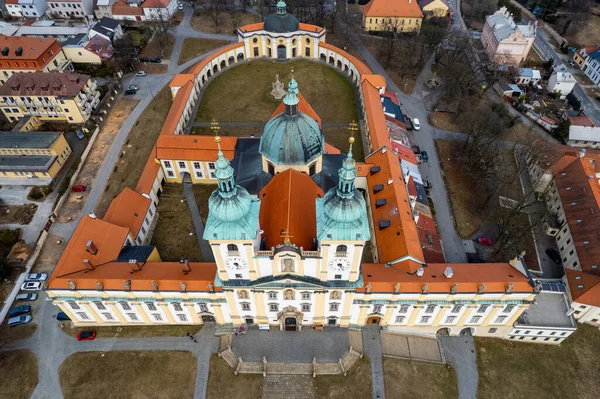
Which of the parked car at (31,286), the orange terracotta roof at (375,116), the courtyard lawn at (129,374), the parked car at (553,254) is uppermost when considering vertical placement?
the orange terracotta roof at (375,116)

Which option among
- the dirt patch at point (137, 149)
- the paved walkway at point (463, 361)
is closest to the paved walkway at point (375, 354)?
the paved walkway at point (463, 361)

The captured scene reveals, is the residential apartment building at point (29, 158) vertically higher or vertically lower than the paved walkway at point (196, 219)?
higher

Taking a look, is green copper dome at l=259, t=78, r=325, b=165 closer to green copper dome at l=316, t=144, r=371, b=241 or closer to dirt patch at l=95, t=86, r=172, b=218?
green copper dome at l=316, t=144, r=371, b=241

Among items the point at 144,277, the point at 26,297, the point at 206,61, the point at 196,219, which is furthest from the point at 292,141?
the point at 206,61

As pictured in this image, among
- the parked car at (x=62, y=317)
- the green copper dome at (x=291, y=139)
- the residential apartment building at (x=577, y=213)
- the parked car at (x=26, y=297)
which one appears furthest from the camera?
the parked car at (x=26, y=297)

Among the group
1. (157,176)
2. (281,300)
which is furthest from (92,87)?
(281,300)

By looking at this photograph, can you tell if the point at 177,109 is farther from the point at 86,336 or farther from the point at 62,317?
the point at 86,336

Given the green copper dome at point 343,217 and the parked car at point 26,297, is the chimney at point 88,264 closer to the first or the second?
the parked car at point 26,297
